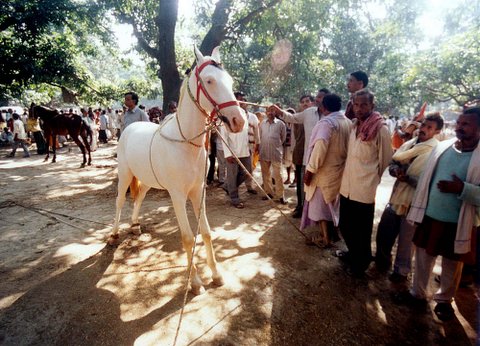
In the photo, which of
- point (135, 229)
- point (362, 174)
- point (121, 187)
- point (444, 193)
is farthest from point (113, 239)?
point (444, 193)

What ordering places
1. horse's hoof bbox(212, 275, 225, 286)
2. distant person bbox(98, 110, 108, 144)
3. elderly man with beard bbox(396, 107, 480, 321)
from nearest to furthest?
elderly man with beard bbox(396, 107, 480, 321) < horse's hoof bbox(212, 275, 225, 286) < distant person bbox(98, 110, 108, 144)

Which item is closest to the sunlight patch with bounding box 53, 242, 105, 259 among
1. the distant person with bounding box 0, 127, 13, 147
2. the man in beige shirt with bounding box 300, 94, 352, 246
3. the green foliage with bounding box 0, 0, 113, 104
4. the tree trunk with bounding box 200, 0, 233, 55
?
the man in beige shirt with bounding box 300, 94, 352, 246

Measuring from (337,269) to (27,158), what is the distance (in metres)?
13.5

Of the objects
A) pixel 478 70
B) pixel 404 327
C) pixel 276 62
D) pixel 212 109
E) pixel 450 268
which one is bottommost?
pixel 404 327

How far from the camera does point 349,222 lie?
3.28 meters

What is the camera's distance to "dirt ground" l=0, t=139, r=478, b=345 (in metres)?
2.36

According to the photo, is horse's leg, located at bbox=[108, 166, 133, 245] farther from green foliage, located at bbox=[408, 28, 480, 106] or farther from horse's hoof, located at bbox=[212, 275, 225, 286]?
green foliage, located at bbox=[408, 28, 480, 106]

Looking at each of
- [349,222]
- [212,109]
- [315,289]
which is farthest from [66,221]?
[349,222]

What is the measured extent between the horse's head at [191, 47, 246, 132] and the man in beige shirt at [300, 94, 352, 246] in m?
1.43

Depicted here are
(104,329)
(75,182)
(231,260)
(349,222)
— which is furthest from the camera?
(75,182)

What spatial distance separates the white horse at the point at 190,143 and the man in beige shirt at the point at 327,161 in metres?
1.41

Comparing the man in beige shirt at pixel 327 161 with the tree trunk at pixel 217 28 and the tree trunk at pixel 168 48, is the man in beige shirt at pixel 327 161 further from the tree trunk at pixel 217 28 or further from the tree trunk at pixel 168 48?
the tree trunk at pixel 217 28

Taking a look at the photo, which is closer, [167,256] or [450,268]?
[450,268]

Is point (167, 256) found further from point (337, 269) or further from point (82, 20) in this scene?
point (82, 20)
